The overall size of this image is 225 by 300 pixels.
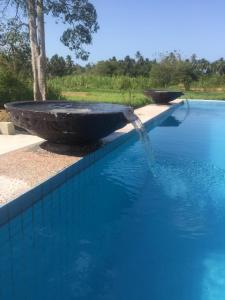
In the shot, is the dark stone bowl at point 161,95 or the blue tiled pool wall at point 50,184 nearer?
the blue tiled pool wall at point 50,184

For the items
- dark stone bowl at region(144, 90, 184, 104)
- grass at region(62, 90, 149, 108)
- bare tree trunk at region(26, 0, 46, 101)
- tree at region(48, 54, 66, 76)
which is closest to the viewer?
bare tree trunk at region(26, 0, 46, 101)

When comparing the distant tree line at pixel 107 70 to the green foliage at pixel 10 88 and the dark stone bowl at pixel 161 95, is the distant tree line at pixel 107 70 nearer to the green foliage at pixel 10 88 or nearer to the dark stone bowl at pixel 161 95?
the green foliage at pixel 10 88

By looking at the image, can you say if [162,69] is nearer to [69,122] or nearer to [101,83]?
[101,83]

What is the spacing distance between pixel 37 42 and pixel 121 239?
276 inches

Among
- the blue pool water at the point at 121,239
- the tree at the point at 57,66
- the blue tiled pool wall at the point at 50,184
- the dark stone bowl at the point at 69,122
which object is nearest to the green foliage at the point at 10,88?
the blue tiled pool wall at the point at 50,184

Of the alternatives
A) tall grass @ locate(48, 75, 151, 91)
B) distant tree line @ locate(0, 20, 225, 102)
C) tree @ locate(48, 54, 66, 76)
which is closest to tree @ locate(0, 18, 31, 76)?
distant tree line @ locate(0, 20, 225, 102)

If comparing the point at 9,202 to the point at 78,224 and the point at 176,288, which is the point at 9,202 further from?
the point at 176,288

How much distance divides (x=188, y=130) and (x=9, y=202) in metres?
8.39

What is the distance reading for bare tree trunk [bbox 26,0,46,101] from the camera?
966 centimetres

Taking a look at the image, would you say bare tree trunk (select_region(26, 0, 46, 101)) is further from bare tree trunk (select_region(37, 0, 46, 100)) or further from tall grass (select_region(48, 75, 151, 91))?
tall grass (select_region(48, 75, 151, 91))

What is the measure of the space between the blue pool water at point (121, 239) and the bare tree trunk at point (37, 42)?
12.6 feet

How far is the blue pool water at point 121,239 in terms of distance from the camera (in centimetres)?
320

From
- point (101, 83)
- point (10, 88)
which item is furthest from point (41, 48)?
point (101, 83)

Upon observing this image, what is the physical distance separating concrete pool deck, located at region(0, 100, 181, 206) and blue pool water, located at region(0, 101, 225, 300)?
0.81 ft
